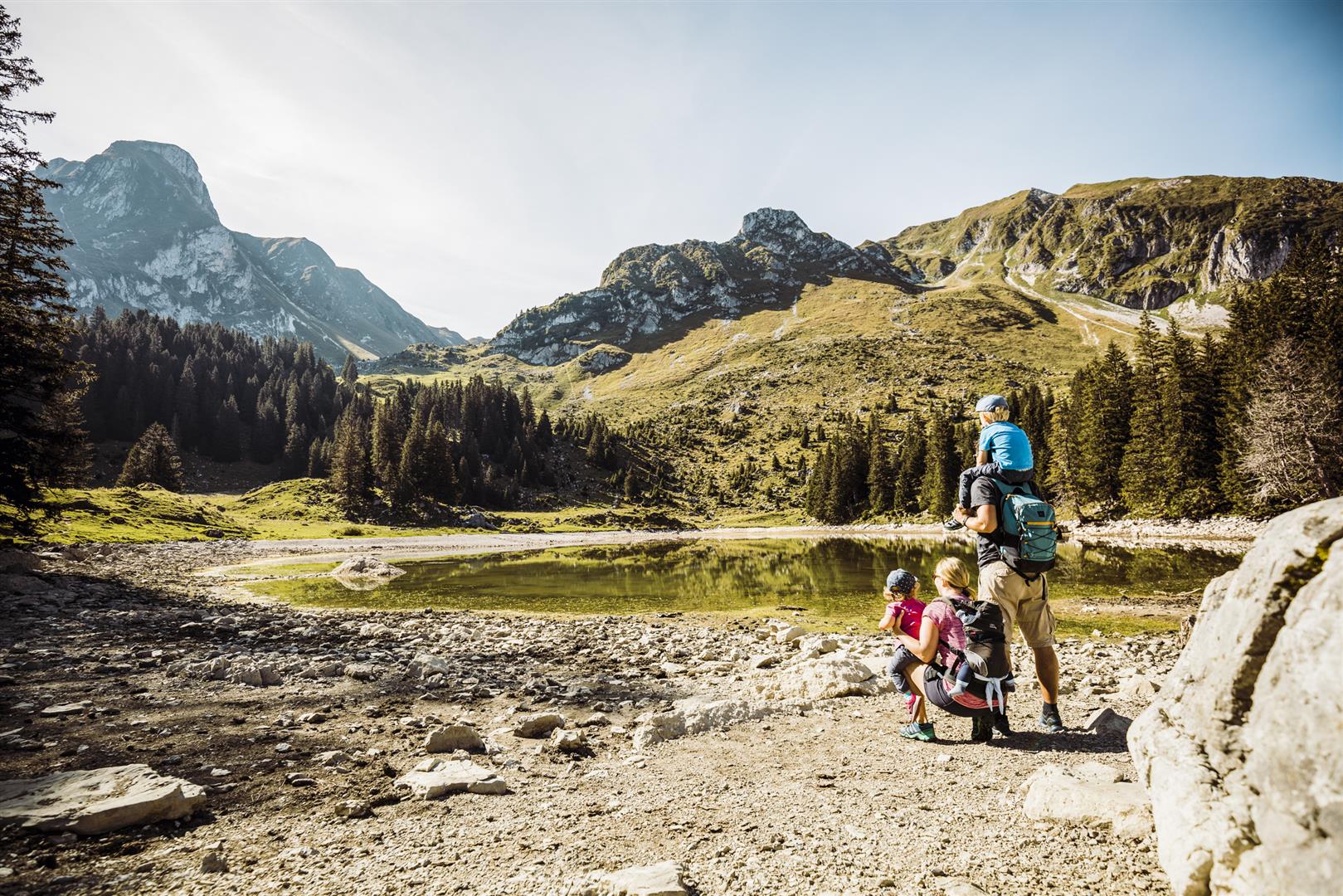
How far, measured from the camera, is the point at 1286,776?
2.87 meters

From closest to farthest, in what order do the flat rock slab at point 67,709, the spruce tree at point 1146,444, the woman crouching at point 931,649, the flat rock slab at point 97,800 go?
the flat rock slab at point 97,800 < the woman crouching at point 931,649 < the flat rock slab at point 67,709 < the spruce tree at point 1146,444

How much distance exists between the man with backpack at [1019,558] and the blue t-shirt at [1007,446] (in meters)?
0.27

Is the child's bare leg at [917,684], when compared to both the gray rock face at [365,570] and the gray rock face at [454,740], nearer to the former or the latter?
the gray rock face at [454,740]

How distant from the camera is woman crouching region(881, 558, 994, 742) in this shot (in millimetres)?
7500

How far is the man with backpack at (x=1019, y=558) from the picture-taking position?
7.45 metres

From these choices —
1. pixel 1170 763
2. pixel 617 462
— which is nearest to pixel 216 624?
pixel 1170 763

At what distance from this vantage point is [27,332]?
20875 millimetres

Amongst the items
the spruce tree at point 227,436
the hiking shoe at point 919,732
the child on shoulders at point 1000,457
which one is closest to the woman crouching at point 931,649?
the hiking shoe at point 919,732

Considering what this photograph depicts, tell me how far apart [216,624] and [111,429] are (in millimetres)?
163241

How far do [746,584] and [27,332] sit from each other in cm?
3604

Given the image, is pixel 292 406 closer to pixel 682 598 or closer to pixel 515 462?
pixel 515 462

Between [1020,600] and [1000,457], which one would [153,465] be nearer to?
[1000,457]

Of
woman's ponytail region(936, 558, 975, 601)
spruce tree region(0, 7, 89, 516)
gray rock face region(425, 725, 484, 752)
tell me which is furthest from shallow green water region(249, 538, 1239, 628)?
gray rock face region(425, 725, 484, 752)

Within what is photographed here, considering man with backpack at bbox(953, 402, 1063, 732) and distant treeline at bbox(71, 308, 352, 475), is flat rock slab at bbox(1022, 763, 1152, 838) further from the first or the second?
distant treeline at bbox(71, 308, 352, 475)
